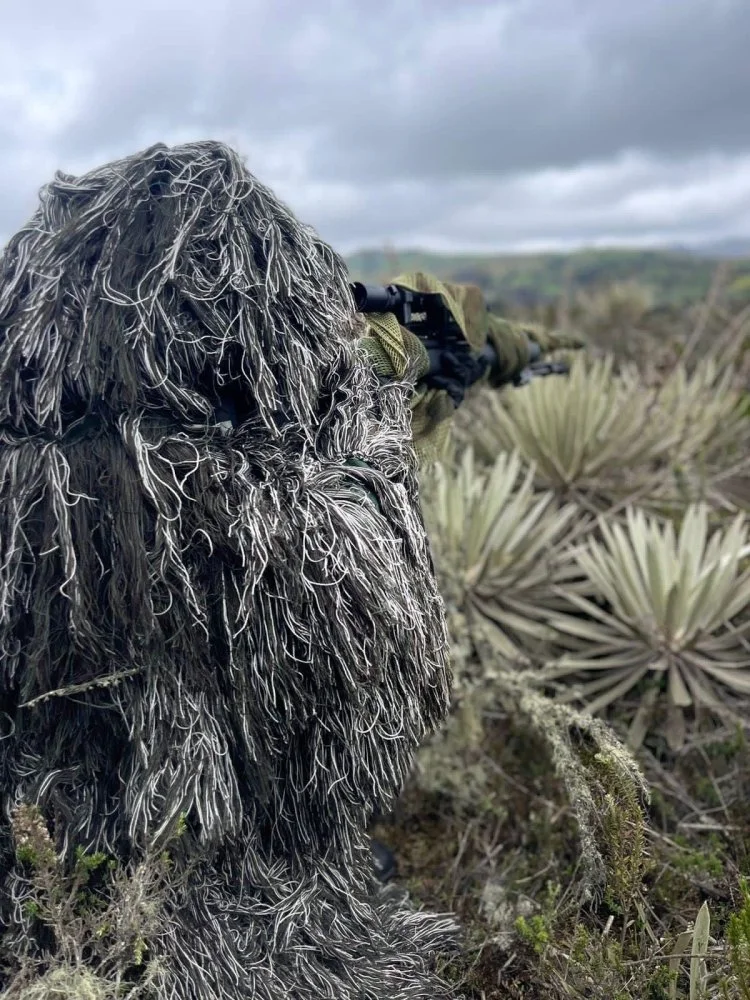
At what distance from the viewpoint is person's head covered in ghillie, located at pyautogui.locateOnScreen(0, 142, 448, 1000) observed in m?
1.13

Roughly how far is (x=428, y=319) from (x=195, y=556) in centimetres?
98

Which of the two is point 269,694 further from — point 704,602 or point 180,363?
point 704,602

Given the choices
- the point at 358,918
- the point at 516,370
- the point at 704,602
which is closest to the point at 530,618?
the point at 704,602

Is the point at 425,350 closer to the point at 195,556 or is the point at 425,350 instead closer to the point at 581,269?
the point at 195,556

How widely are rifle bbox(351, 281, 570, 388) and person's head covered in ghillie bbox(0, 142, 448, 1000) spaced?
291mm

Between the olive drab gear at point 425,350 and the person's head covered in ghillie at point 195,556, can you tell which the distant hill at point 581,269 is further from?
the person's head covered in ghillie at point 195,556

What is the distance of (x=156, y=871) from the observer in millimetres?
1185

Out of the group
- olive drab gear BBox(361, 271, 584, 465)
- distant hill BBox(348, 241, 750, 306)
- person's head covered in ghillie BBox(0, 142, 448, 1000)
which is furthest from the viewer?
distant hill BBox(348, 241, 750, 306)

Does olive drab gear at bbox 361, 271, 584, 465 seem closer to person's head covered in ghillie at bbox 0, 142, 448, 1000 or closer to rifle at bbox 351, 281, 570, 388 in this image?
rifle at bbox 351, 281, 570, 388

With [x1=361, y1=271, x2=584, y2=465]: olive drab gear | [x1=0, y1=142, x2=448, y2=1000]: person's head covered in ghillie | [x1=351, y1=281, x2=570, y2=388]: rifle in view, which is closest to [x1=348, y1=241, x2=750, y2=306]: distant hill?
[x1=361, y1=271, x2=584, y2=465]: olive drab gear

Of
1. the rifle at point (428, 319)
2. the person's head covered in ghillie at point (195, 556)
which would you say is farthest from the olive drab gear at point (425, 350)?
the person's head covered in ghillie at point (195, 556)

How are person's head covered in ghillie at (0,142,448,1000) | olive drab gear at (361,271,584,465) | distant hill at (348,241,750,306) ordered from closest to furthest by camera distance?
person's head covered in ghillie at (0,142,448,1000), olive drab gear at (361,271,584,465), distant hill at (348,241,750,306)

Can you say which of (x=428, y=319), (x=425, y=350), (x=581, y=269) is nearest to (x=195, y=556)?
(x=425, y=350)

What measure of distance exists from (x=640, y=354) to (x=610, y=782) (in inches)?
215
